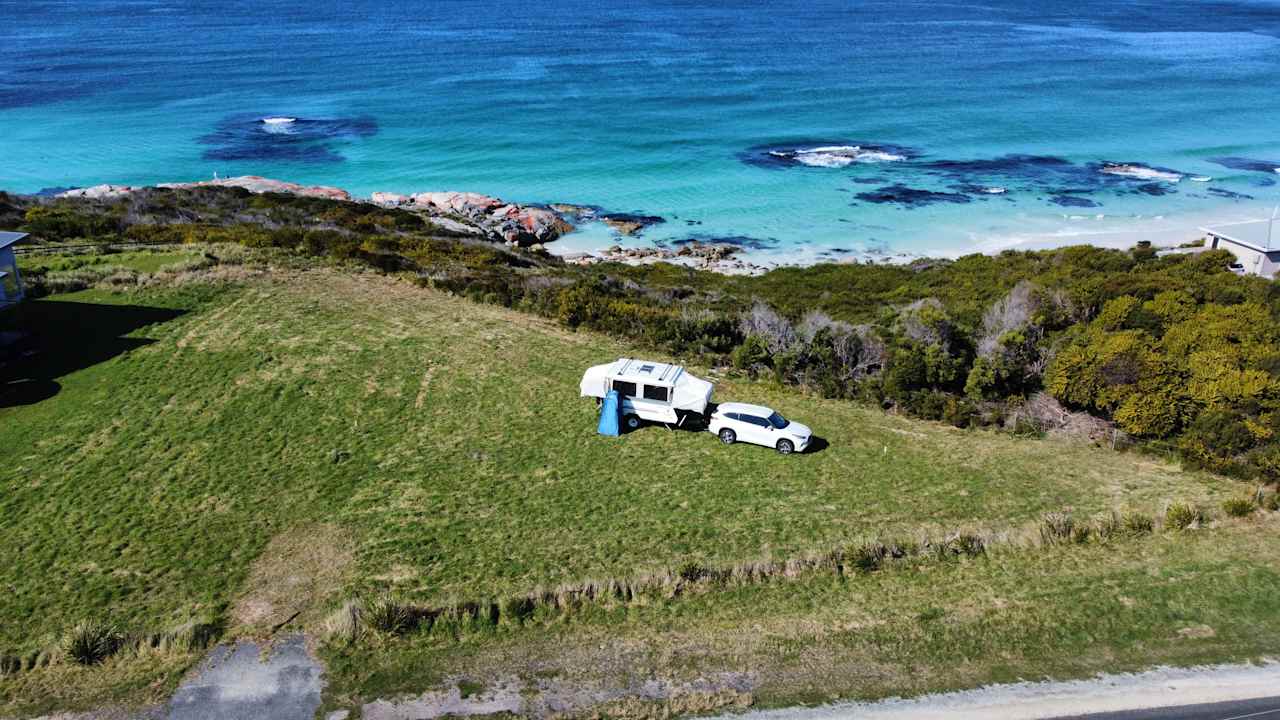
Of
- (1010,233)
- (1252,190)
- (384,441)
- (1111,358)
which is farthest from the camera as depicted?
(1252,190)

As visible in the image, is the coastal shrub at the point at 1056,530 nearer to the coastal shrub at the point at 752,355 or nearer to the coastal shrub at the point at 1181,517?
the coastal shrub at the point at 1181,517

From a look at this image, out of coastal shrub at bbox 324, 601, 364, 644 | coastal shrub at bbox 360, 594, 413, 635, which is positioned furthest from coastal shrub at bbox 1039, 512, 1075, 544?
coastal shrub at bbox 324, 601, 364, 644

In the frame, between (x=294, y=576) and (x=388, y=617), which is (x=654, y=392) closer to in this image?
(x=388, y=617)

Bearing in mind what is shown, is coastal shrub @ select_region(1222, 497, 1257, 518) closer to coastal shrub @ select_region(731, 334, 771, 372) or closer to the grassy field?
the grassy field

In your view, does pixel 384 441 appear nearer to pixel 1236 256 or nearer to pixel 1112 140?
pixel 1236 256

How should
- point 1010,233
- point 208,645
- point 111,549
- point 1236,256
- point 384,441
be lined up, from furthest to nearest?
point 1010,233 < point 1236,256 < point 384,441 < point 111,549 < point 208,645

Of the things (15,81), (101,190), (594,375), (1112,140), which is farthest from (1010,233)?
(15,81)

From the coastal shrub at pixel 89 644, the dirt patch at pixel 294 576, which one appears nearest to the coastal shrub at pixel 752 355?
the dirt patch at pixel 294 576
